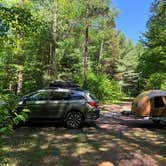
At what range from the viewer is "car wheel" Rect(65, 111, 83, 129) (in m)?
15.0

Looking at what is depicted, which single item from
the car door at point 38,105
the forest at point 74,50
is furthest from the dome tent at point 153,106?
the forest at point 74,50

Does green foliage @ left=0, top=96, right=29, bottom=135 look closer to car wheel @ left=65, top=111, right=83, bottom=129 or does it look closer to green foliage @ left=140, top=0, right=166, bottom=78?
car wheel @ left=65, top=111, right=83, bottom=129

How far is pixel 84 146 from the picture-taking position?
10922mm

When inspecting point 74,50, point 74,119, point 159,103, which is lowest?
point 74,119

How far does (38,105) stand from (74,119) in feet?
5.46

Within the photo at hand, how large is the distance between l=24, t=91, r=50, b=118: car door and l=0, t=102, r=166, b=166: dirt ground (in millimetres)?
557

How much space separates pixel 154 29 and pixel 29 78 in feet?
55.5

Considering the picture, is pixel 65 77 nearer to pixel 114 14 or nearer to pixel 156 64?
pixel 156 64

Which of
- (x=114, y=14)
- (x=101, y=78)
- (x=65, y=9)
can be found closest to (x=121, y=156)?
(x=101, y=78)

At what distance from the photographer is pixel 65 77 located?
35531 millimetres

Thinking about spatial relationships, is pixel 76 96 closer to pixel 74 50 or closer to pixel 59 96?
pixel 59 96

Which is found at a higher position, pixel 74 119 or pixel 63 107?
pixel 63 107

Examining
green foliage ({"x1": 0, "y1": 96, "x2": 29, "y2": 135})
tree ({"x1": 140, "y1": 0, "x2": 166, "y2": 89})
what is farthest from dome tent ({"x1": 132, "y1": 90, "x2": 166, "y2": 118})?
tree ({"x1": 140, "y1": 0, "x2": 166, "y2": 89})

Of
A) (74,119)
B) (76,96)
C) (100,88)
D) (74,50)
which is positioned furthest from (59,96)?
(74,50)
